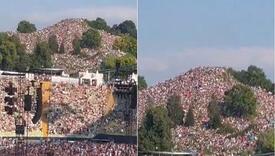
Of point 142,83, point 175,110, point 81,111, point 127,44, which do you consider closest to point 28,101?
point 142,83

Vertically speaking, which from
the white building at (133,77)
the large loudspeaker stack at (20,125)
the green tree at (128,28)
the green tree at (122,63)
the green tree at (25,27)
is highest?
the green tree at (128,28)

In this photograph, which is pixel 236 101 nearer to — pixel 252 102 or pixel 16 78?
pixel 252 102

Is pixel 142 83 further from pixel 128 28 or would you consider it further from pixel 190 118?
pixel 128 28

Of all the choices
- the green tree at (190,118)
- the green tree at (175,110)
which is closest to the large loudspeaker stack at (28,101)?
the green tree at (175,110)

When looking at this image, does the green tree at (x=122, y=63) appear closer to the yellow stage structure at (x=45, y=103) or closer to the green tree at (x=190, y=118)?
the yellow stage structure at (x=45, y=103)

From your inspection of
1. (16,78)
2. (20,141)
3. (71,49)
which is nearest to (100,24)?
(71,49)

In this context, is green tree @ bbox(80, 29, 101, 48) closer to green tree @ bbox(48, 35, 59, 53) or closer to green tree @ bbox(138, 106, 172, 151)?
green tree @ bbox(48, 35, 59, 53)

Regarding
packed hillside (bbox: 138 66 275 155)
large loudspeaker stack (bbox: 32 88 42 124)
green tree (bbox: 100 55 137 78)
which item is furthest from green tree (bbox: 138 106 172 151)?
green tree (bbox: 100 55 137 78)
